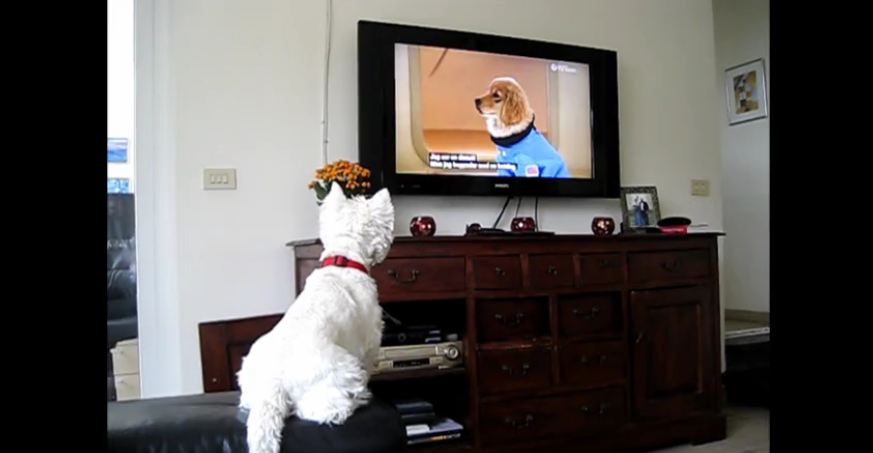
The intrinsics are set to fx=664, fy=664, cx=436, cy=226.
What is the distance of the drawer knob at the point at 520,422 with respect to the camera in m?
2.64

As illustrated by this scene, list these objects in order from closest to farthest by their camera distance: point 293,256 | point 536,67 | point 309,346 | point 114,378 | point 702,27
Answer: point 309,346 < point 114,378 < point 293,256 < point 536,67 < point 702,27

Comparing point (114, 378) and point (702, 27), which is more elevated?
point (702, 27)

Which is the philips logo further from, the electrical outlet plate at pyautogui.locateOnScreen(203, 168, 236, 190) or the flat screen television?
the electrical outlet plate at pyautogui.locateOnScreen(203, 168, 236, 190)

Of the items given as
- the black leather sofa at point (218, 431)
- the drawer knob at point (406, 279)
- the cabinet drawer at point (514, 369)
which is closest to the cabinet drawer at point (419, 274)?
the drawer knob at point (406, 279)

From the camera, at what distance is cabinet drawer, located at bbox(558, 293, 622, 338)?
2807 mm

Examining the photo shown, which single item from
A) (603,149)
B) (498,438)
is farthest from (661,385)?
(603,149)

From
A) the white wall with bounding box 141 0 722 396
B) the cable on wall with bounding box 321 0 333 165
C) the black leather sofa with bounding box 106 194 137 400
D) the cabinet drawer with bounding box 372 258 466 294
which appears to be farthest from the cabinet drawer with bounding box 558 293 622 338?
the black leather sofa with bounding box 106 194 137 400

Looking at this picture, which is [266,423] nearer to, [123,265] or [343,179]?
[343,179]

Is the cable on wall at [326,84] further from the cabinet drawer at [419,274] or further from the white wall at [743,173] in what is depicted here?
the white wall at [743,173]

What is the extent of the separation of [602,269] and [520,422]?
75 centimetres

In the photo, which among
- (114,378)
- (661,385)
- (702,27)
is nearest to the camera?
(114,378)
